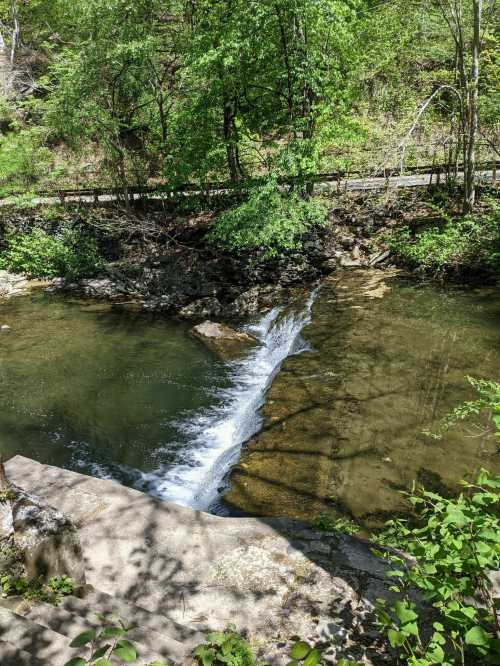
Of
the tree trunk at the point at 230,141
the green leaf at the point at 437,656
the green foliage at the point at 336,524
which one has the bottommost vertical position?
the green foliage at the point at 336,524

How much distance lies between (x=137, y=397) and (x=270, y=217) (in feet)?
19.5

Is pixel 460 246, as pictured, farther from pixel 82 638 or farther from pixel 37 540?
pixel 82 638

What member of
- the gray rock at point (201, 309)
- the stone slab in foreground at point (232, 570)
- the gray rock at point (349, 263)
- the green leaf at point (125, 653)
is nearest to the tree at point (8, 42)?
the gray rock at point (201, 309)

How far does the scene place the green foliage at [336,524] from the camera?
14.4ft

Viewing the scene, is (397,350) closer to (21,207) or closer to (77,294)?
(77,294)

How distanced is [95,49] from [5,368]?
10.5 meters

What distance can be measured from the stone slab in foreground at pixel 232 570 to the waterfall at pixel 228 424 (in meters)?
1.64

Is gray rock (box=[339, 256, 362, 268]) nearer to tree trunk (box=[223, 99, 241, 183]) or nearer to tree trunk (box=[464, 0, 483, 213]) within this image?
tree trunk (box=[464, 0, 483, 213])

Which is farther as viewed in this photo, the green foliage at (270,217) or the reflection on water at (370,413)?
the green foliage at (270,217)

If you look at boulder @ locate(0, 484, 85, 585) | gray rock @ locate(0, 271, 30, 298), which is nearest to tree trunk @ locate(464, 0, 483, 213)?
boulder @ locate(0, 484, 85, 585)

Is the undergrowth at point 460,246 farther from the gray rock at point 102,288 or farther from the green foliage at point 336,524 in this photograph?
the gray rock at point 102,288

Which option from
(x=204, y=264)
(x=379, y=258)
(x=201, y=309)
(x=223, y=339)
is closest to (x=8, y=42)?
(x=204, y=264)

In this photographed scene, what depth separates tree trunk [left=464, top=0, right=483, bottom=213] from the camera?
1100 centimetres

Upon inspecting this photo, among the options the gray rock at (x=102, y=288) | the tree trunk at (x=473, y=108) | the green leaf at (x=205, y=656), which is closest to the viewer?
the green leaf at (x=205, y=656)
